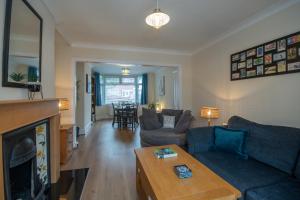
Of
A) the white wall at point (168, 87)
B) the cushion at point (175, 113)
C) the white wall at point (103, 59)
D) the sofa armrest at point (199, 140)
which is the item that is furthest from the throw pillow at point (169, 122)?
the white wall at point (168, 87)

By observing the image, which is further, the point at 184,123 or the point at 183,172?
the point at 184,123

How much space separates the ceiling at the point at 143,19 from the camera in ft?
7.36

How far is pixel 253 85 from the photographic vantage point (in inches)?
107

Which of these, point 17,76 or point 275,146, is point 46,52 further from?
point 275,146

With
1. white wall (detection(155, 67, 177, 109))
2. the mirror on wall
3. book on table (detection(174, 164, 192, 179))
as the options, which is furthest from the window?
book on table (detection(174, 164, 192, 179))

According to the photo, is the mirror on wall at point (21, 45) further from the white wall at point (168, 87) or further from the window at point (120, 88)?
the window at point (120, 88)

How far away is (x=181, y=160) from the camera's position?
1900 mm

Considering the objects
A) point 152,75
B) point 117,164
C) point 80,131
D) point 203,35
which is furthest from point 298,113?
point 152,75

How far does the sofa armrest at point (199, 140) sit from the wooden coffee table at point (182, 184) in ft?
1.78

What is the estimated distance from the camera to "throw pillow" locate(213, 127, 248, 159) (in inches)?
84.5

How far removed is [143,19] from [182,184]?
247 centimetres

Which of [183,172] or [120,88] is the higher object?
[120,88]

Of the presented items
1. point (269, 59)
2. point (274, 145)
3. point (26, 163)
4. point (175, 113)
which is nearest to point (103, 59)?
point (175, 113)

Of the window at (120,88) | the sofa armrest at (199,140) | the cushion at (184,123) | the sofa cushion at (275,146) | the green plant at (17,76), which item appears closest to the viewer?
the green plant at (17,76)
